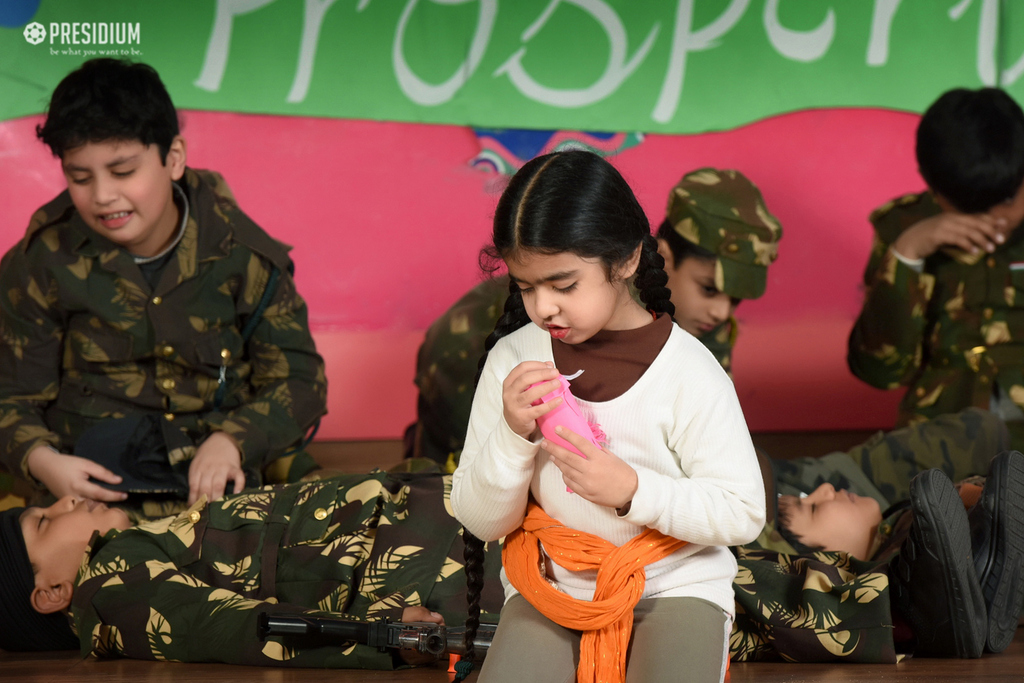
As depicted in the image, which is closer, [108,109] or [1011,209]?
[108,109]

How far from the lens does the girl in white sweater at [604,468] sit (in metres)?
1.45

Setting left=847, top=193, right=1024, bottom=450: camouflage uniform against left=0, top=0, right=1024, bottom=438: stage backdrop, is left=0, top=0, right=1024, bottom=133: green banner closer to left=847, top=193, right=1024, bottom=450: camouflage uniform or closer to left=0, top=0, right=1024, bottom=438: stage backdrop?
left=0, top=0, right=1024, bottom=438: stage backdrop

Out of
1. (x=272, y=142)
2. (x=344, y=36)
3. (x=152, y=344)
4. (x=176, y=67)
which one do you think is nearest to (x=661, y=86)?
(x=344, y=36)

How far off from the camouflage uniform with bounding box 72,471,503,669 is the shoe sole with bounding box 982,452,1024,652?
0.98 metres

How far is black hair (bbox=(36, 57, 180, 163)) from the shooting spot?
8.14ft

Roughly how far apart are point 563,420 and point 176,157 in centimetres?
170

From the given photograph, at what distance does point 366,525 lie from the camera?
2.20 meters

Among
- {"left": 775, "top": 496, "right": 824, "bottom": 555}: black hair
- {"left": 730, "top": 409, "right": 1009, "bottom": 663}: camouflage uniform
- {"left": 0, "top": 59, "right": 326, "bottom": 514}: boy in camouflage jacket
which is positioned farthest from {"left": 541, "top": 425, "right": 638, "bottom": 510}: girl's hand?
{"left": 0, "top": 59, "right": 326, "bottom": 514}: boy in camouflage jacket

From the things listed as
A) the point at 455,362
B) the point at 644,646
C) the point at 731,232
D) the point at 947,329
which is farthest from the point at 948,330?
the point at 644,646

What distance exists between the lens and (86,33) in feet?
10.3

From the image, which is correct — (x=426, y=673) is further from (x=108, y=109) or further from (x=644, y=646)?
(x=108, y=109)

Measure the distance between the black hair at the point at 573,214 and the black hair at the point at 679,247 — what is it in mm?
1338

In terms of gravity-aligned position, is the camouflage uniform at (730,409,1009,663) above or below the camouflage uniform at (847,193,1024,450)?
below

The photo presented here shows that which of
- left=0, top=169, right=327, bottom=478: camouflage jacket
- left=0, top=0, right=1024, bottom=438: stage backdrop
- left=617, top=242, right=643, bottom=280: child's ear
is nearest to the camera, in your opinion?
left=617, top=242, right=643, bottom=280: child's ear
